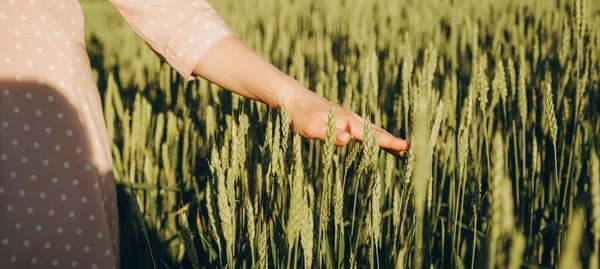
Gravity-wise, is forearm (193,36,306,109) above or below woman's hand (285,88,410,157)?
above

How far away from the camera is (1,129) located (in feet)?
2.54

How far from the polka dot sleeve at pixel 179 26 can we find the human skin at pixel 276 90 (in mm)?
17

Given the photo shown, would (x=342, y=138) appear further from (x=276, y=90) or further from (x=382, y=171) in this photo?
(x=382, y=171)

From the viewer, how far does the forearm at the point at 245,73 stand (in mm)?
925

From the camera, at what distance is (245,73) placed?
951mm

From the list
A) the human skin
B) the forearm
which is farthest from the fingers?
the forearm

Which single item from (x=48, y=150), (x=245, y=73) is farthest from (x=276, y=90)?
(x=48, y=150)

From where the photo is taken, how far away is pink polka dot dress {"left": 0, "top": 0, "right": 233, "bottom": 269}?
778 millimetres

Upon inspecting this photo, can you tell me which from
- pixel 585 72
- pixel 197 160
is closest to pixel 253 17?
pixel 197 160

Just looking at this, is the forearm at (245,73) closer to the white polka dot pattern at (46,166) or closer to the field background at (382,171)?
the field background at (382,171)

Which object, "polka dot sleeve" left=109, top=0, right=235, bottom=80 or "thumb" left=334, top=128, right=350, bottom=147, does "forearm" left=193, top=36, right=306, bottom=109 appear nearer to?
"polka dot sleeve" left=109, top=0, right=235, bottom=80

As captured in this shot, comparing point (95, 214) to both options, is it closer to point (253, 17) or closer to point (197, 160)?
point (197, 160)

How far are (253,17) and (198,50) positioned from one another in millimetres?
2667

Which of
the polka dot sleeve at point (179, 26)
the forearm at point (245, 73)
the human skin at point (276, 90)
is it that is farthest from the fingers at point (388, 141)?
the polka dot sleeve at point (179, 26)
